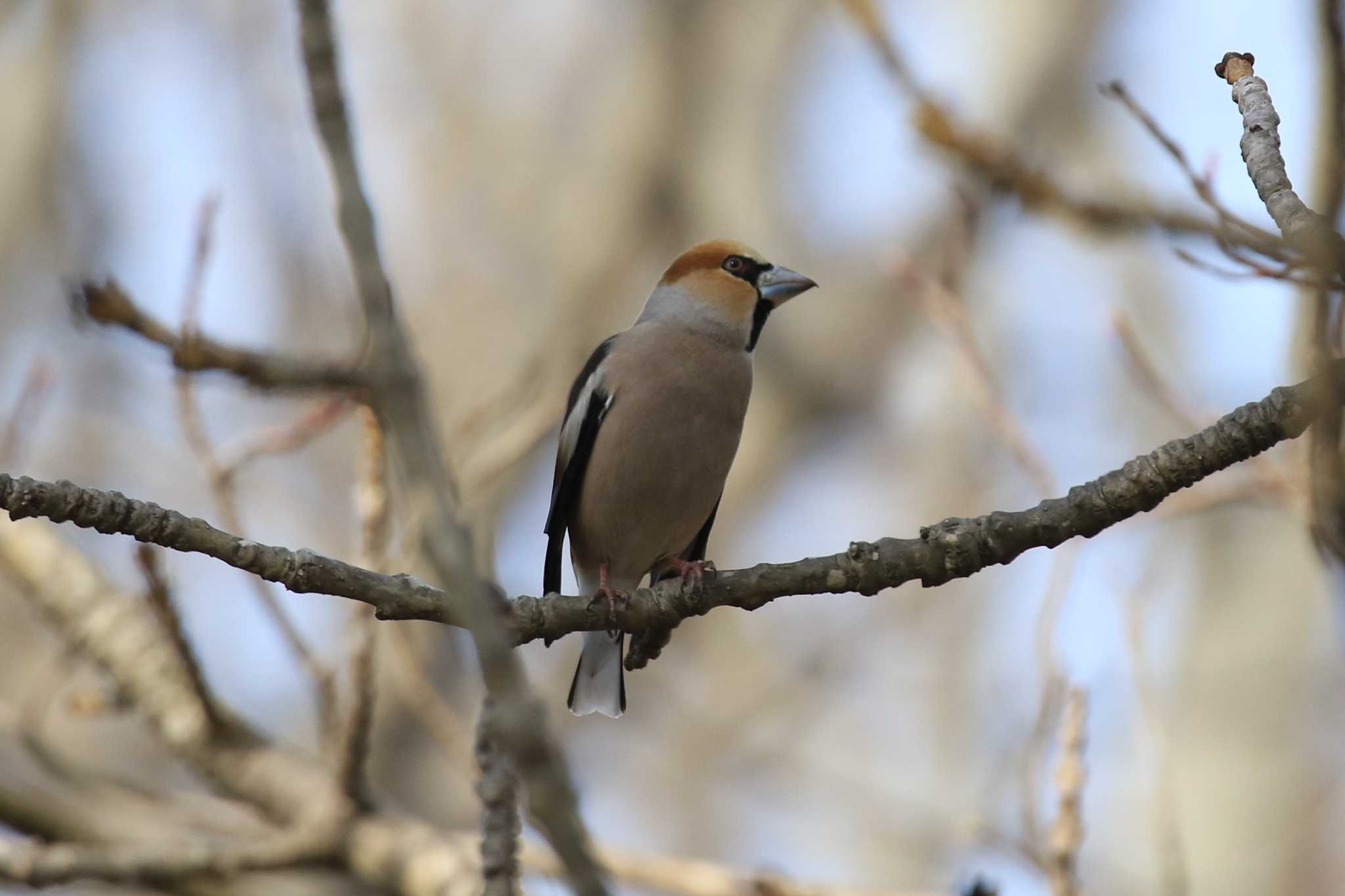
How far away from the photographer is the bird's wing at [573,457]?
4973mm

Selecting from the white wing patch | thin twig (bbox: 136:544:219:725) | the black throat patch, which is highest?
the black throat patch

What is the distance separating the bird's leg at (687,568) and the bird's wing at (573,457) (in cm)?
38

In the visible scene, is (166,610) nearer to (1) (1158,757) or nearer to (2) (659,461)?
(2) (659,461)

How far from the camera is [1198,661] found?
9539 mm

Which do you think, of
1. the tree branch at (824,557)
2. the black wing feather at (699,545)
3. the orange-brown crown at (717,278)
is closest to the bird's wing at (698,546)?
the black wing feather at (699,545)

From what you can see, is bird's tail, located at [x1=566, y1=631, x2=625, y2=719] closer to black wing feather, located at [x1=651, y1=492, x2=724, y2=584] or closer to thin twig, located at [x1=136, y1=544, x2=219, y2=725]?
black wing feather, located at [x1=651, y1=492, x2=724, y2=584]

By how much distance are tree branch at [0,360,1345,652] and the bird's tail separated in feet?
5.68

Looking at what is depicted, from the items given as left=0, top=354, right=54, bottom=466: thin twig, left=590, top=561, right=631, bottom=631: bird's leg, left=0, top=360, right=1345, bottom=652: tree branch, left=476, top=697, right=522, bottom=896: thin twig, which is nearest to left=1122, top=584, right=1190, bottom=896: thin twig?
left=0, top=360, right=1345, bottom=652: tree branch

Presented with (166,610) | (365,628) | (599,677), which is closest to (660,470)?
(599,677)

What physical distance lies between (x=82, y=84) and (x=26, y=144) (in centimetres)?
67

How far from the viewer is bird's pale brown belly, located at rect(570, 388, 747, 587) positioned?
4.77 meters

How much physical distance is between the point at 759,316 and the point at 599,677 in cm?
169

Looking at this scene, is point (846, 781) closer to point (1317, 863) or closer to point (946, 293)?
point (1317, 863)

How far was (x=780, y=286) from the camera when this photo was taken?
5770 mm
